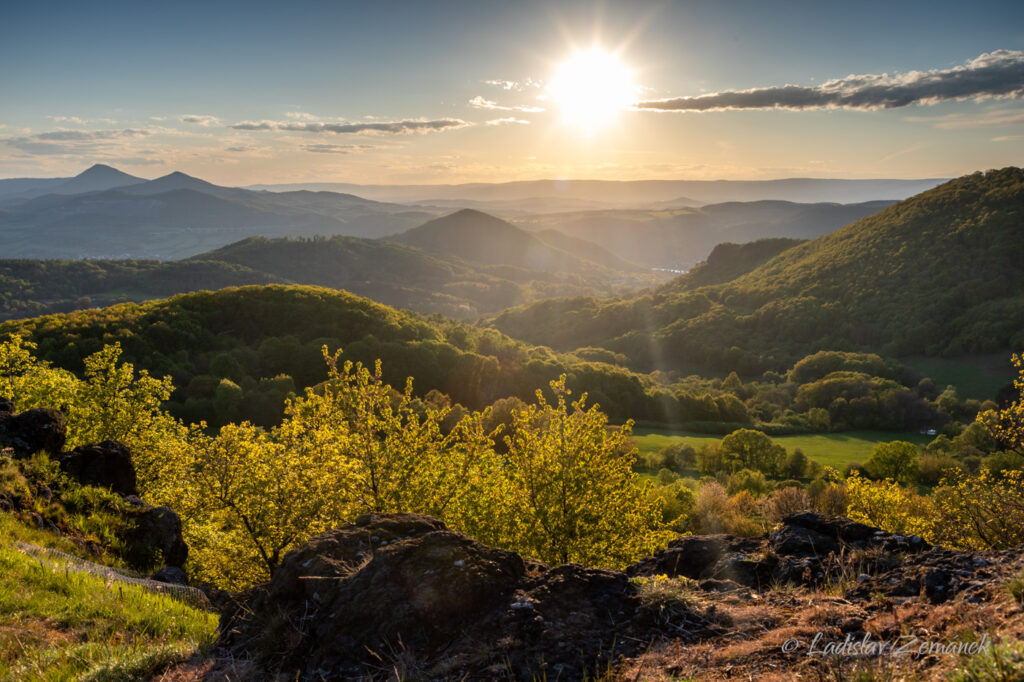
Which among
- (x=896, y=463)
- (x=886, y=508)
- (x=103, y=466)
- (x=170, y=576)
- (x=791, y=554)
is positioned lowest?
(x=896, y=463)

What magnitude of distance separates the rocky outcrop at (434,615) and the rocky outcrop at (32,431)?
1349 centimetres

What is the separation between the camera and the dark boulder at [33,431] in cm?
1652

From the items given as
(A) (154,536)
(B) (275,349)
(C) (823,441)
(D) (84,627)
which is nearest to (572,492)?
(A) (154,536)

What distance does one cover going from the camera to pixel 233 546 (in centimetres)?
1809

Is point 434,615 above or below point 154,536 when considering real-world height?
above

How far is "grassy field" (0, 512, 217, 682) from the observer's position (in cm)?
712

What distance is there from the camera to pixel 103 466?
17.7 m

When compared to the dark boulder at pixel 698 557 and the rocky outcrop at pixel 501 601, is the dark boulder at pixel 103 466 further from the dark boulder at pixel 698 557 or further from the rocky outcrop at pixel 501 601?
the dark boulder at pixel 698 557

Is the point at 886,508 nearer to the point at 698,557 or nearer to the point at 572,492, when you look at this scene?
the point at 572,492

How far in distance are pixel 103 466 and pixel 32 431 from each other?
2.35 m

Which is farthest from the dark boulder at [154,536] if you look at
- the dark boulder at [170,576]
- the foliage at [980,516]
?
the foliage at [980,516]

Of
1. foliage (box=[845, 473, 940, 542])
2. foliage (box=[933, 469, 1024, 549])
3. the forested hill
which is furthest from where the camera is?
the forested hill

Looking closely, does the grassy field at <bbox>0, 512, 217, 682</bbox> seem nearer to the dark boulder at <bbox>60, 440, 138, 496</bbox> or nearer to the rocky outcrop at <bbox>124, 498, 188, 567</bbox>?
the rocky outcrop at <bbox>124, 498, 188, 567</bbox>

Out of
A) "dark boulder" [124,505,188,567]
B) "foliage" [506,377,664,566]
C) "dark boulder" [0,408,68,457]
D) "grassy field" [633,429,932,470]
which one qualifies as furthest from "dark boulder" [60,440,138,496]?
"grassy field" [633,429,932,470]
